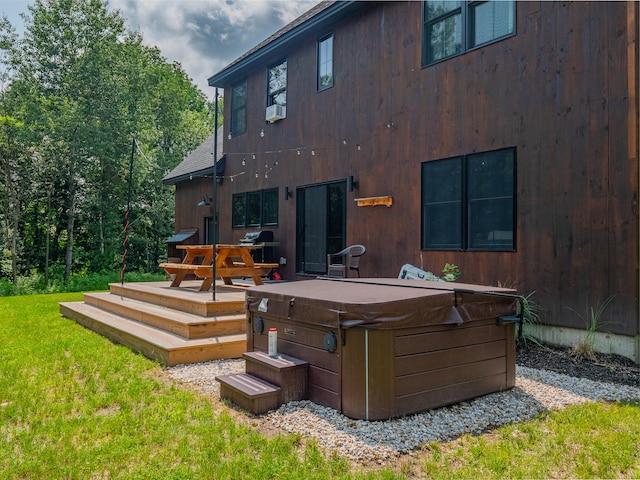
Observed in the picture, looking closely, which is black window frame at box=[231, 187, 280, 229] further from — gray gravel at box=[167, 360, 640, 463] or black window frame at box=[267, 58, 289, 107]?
gray gravel at box=[167, 360, 640, 463]

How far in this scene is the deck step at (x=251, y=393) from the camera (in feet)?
9.99

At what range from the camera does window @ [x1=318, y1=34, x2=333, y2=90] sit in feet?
26.0

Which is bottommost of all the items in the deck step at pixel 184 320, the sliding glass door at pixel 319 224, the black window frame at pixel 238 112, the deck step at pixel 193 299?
the deck step at pixel 184 320

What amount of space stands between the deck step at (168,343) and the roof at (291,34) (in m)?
5.24

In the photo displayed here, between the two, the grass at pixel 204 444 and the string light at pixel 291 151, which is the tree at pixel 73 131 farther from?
the grass at pixel 204 444

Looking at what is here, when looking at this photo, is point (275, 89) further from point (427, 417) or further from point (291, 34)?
point (427, 417)

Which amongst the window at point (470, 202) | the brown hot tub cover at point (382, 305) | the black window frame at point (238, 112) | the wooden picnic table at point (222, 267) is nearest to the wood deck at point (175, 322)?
the wooden picnic table at point (222, 267)

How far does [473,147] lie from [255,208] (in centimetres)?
532

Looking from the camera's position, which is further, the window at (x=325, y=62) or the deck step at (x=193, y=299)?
the window at (x=325, y=62)

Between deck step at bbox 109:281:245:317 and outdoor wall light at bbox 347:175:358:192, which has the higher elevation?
outdoor wall light at bbox 347:175:358:192

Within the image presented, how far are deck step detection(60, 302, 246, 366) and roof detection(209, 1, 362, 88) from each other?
17.2 feet

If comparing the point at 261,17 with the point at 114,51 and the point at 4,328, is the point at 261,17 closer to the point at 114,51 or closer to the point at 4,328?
the point at 114,51

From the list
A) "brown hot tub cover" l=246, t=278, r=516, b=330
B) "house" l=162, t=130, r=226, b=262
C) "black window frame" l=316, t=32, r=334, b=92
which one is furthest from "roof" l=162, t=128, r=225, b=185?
"brown hot tub cover" l=246, t=278, r=516, b=330

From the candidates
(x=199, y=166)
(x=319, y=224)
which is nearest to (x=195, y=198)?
(x=199, y=166)
